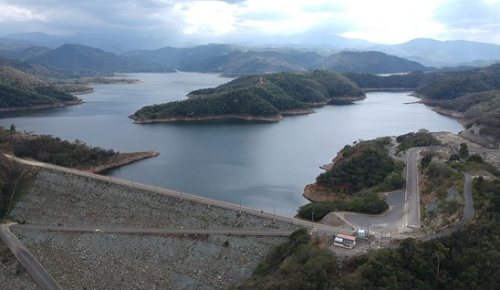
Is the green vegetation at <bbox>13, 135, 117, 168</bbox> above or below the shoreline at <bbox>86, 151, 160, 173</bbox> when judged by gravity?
above

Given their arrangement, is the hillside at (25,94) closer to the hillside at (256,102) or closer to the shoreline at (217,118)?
the shoreline at (217,118)

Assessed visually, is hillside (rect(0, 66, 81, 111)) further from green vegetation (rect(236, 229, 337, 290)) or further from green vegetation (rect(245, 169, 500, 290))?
green vegetation (rect(245, 169, 500, 290))

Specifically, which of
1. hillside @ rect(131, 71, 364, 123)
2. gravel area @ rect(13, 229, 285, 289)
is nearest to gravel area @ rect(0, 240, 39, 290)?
gravel area @ rect(13, 229, 285, 289)

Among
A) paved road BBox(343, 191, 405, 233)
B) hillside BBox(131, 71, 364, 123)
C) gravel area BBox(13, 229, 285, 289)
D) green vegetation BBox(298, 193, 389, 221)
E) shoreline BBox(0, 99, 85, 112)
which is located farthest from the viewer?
shoreline BBox(0, 99, 85, 112)

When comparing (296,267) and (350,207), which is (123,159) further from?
(296,267)

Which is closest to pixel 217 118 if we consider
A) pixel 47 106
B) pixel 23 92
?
pixel 47 106

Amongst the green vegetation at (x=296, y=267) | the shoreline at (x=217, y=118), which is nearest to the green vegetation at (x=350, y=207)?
the green vegetation at (x=296, y=267)
